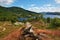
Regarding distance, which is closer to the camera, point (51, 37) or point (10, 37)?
point (51, 37)

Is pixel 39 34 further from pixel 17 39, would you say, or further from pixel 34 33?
pixel 17 39

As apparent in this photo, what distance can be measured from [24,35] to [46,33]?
290 centimetres

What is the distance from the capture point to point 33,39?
62.0 ft

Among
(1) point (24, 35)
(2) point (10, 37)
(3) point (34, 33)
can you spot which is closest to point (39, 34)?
(3) point (34, 33)

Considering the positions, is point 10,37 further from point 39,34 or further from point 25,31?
point 39,34

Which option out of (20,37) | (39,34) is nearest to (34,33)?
(39,34)

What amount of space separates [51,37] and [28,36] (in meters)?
2.82

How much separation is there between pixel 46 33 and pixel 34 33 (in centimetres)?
189

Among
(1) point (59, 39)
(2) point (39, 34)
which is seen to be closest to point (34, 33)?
(2) point (39, 34)

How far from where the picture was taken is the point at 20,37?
19.7 metres

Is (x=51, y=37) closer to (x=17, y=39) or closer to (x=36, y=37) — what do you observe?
(x=36, y=37)

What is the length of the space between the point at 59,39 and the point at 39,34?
246 centimetres

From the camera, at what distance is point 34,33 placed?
63.4 feet

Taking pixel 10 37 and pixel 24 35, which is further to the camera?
pixel 10 37
